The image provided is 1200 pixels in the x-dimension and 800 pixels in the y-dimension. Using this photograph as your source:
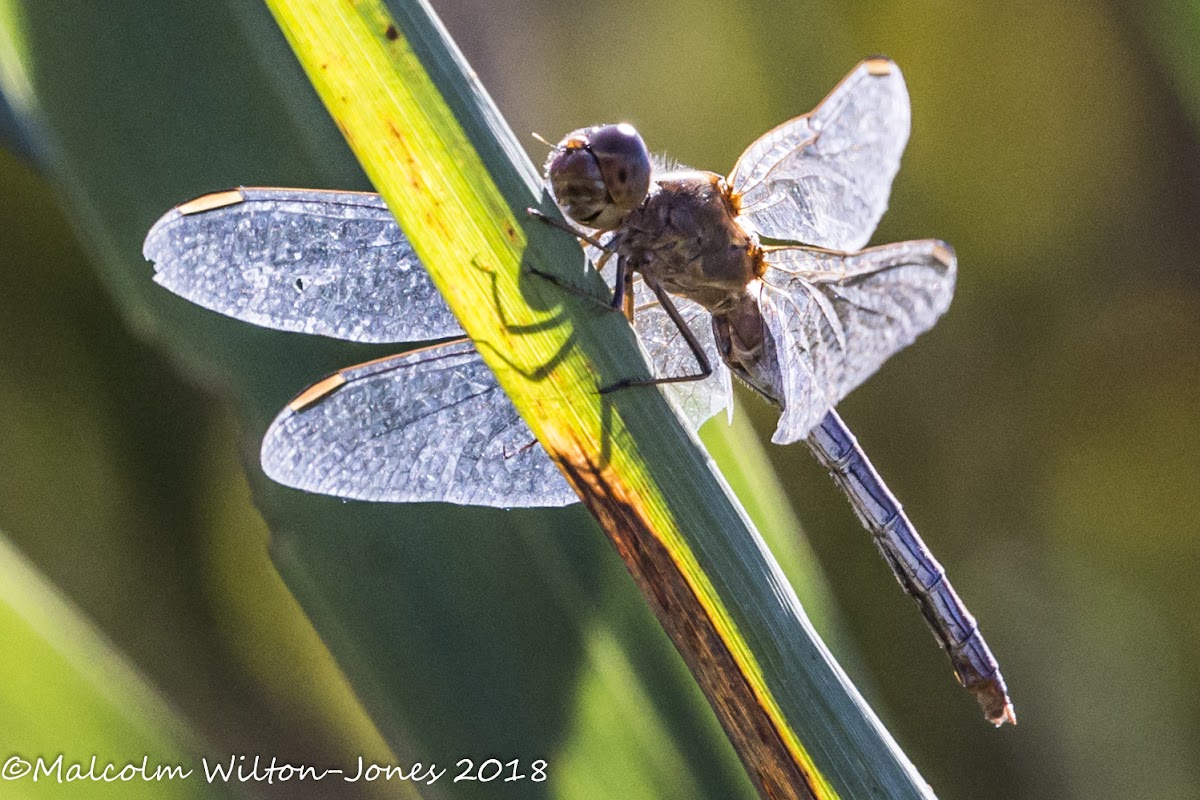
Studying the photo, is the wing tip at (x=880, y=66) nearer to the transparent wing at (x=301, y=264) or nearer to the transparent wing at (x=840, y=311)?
the transparent wing at (x=840, y=311)

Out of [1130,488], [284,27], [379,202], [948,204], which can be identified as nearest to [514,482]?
[379,202]

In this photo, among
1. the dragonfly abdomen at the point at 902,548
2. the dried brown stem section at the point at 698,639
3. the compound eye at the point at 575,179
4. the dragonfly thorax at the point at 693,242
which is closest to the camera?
the dried brown stem section at the point at 698,639

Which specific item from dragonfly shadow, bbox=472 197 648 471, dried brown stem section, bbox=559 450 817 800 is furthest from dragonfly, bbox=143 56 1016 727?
dried brown stem section, bbox=559 450 817 800

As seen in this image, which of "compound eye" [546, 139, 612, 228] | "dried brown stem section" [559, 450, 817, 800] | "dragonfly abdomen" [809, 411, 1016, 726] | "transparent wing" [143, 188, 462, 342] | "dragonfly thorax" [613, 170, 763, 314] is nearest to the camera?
"dried brown stem section" [559, 450, 817, 800]

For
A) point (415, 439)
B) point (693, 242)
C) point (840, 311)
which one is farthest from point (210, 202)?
point (840, 311)

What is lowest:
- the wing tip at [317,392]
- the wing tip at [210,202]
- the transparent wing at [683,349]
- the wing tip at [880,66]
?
the transparent wing at [683,349]

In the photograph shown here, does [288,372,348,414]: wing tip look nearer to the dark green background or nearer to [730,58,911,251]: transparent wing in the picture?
the dark green background

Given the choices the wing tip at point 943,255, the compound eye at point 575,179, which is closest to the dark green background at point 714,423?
the compound eye at point 575,179
